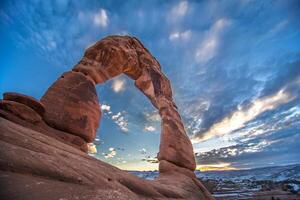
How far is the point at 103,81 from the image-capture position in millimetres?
18656

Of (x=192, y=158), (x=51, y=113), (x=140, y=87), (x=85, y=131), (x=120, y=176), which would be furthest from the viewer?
(x=140, y=87)

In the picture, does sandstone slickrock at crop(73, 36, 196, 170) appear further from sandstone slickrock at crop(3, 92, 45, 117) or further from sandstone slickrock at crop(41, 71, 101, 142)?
sandstone slickrock at crop(3, 92, 45, 117)

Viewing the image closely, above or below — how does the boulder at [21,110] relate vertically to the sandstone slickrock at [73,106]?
below

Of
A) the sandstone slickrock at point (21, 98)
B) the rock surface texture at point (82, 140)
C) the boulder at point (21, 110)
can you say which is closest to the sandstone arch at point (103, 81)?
the rock surface texture at point (82, 140)

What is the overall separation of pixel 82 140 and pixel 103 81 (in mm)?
6700

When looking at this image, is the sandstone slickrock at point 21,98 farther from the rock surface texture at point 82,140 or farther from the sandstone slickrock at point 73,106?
A: the sandstone slickrock at point 73,106

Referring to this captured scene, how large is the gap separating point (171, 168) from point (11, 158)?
44.3ft

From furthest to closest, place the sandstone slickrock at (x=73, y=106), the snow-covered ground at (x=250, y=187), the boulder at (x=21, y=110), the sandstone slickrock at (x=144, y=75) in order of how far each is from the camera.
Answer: the snow-covered ground at (x=250, y=187) → the sandstone slickrock at (x=144, y=75) → the sandstone slickrock at (x=73, y=106) → the boulder at (x=21, y=110)

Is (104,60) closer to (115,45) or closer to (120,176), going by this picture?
(115,45)

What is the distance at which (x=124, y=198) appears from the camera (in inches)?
223

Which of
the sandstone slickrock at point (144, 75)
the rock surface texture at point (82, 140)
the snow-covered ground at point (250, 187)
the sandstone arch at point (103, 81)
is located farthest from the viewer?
the snow-covered ground at point (250, 187)

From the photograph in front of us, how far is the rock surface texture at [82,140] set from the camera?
4711 mm

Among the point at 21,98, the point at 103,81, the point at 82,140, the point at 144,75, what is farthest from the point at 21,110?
the point at 144,75

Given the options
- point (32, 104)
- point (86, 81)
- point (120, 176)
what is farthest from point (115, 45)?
point (120, 176)
